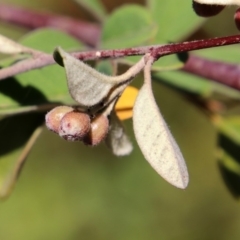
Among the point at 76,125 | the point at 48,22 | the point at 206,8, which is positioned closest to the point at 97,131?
the point at 76,125

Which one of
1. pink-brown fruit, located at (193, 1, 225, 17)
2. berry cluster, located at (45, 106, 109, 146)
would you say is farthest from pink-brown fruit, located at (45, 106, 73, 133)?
pink-brown fruit, located at (193, 1, 225, 17)

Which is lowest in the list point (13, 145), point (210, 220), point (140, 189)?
point (210, 220)

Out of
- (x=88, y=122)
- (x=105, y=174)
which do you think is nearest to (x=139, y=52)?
(x=88, y=122)

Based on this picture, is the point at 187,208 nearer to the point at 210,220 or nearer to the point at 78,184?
the point at 210,220

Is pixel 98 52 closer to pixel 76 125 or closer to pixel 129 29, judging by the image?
pixel 76 125

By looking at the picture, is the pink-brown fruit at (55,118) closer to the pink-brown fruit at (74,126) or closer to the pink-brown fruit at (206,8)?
the pink-brown fruit at (74,126)

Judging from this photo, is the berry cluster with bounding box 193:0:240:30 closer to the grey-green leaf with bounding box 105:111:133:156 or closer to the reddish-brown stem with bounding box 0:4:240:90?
the reddish-brown stem with bounding box 0:4:240:90
